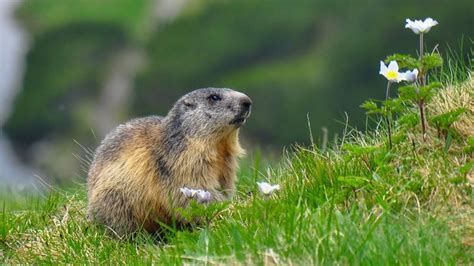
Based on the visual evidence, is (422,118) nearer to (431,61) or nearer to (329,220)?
(431,61)

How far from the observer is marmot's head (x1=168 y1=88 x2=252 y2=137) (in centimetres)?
852

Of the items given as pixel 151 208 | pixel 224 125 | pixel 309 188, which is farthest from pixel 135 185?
pixel 309 188

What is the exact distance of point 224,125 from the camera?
28.1 ft

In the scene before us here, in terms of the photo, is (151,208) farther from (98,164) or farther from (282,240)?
(282,240)

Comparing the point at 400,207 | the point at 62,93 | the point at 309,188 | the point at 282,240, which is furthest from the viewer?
the point at 62,93

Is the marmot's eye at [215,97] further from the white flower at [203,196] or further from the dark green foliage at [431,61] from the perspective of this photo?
the dark green foliage at [431,61]

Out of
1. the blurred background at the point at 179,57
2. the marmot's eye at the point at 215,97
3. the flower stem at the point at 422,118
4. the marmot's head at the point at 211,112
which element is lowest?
the blurred background at the point at 179,57

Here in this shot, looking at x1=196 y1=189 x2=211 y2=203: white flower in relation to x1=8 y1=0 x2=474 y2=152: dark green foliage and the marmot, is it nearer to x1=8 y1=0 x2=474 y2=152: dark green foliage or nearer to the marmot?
the marmot

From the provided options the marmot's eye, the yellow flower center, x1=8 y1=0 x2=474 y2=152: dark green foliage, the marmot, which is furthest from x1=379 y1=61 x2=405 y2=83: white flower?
x1=8 y1=0 x2=474 y2=152: dark green foliage

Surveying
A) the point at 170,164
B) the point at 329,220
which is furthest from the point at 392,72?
the point at 170,164

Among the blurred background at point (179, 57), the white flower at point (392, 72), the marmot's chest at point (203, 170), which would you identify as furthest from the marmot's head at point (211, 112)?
the blurred background at point (179, 57)

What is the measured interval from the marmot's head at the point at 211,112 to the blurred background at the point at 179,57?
1846 inches

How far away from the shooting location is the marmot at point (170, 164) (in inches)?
331

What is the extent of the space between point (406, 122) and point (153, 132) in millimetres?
2087
